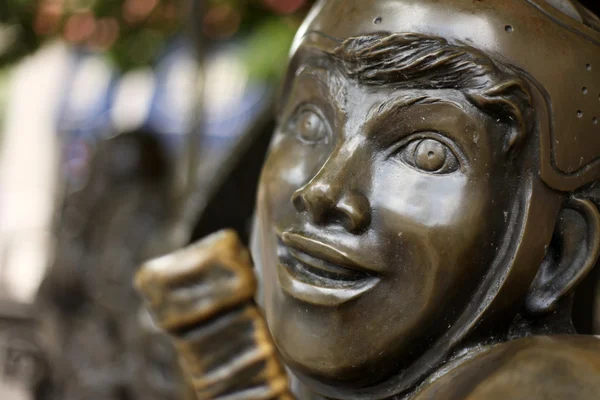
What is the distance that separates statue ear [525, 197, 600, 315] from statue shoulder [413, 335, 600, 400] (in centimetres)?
7

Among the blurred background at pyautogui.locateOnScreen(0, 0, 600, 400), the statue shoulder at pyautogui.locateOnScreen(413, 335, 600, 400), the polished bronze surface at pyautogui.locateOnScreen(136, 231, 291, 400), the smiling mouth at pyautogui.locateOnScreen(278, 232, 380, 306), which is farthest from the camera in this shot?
the blurred background at pyautogui.locateOnScreen(0, 0, 600, 400)

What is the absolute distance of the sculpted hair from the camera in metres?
0.71

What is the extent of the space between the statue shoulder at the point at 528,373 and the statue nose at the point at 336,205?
15cm

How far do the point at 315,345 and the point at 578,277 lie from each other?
25cm

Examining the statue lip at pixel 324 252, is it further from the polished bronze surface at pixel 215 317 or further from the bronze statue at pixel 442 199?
the polished bronze surface at pixel 215 317

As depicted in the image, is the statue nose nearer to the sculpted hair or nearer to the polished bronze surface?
the sculpted hair

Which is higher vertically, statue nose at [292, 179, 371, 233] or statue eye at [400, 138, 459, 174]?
statue eye at [400, 138, 459, 174]

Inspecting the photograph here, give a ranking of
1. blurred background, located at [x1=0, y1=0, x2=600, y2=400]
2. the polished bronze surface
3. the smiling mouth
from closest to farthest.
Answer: the smiling mouth < the polished bronze surface < blurred background, located at [x1=0, y1=0, x2=600, y2=400]

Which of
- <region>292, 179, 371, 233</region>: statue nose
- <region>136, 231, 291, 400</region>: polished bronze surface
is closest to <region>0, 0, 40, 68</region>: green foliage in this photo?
<region>136, 231, 291, 400</region>: polished bronze surface

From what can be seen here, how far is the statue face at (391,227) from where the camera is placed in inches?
28.3

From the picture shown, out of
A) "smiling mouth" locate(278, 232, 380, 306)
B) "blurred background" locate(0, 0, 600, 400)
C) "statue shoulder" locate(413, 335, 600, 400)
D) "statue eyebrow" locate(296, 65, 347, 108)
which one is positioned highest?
"statue eyebrow" locate(296, 65, 347, 108)

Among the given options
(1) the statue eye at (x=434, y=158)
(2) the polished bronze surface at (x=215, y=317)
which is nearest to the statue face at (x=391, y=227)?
(1) the statue eye at (x=434, y=158)

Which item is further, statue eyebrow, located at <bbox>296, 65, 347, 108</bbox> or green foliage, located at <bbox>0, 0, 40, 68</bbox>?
green foliage, located at <bbox>0, 0, 40, 68</bbox>

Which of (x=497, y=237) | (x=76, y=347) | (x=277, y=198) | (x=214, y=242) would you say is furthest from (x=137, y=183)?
(x=497, y=237)
